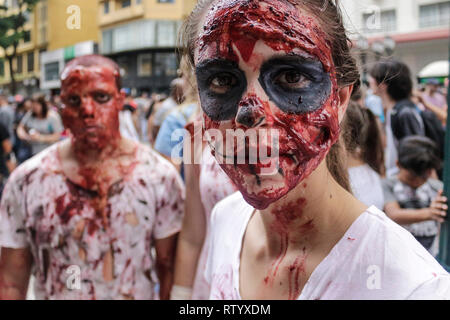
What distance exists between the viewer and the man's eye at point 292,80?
2.81 feet

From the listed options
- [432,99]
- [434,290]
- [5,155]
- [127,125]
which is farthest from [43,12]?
[432,99]

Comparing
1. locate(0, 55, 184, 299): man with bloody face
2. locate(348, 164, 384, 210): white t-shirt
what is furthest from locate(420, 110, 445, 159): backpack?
locate(0, 55, 184, 299): man with bloody face

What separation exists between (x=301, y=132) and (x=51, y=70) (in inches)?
40.4

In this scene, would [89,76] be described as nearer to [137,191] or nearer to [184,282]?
[137,191]

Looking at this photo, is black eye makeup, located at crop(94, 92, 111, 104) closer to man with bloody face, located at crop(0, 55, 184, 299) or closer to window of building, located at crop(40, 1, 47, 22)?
man with bloody face, located at crop(0, 55, 184, 299)

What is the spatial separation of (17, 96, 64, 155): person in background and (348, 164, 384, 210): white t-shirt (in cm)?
404

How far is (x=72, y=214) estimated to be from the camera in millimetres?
1670

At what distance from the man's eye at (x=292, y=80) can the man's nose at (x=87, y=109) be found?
102 cm

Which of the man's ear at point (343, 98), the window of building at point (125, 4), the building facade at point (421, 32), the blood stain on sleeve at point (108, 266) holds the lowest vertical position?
the blood stain on sleeve at point (108, 266)

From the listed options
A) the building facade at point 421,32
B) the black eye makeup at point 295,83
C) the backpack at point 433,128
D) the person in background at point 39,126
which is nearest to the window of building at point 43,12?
the black eye makeup at point 295,83

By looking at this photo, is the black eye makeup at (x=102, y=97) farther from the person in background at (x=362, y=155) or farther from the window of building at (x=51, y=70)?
the person in background at (x=362, y=155)

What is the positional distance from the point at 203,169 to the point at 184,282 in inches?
18.9

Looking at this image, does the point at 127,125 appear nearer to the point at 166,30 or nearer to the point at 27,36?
the point at 27,36

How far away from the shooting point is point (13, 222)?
5.59ft
